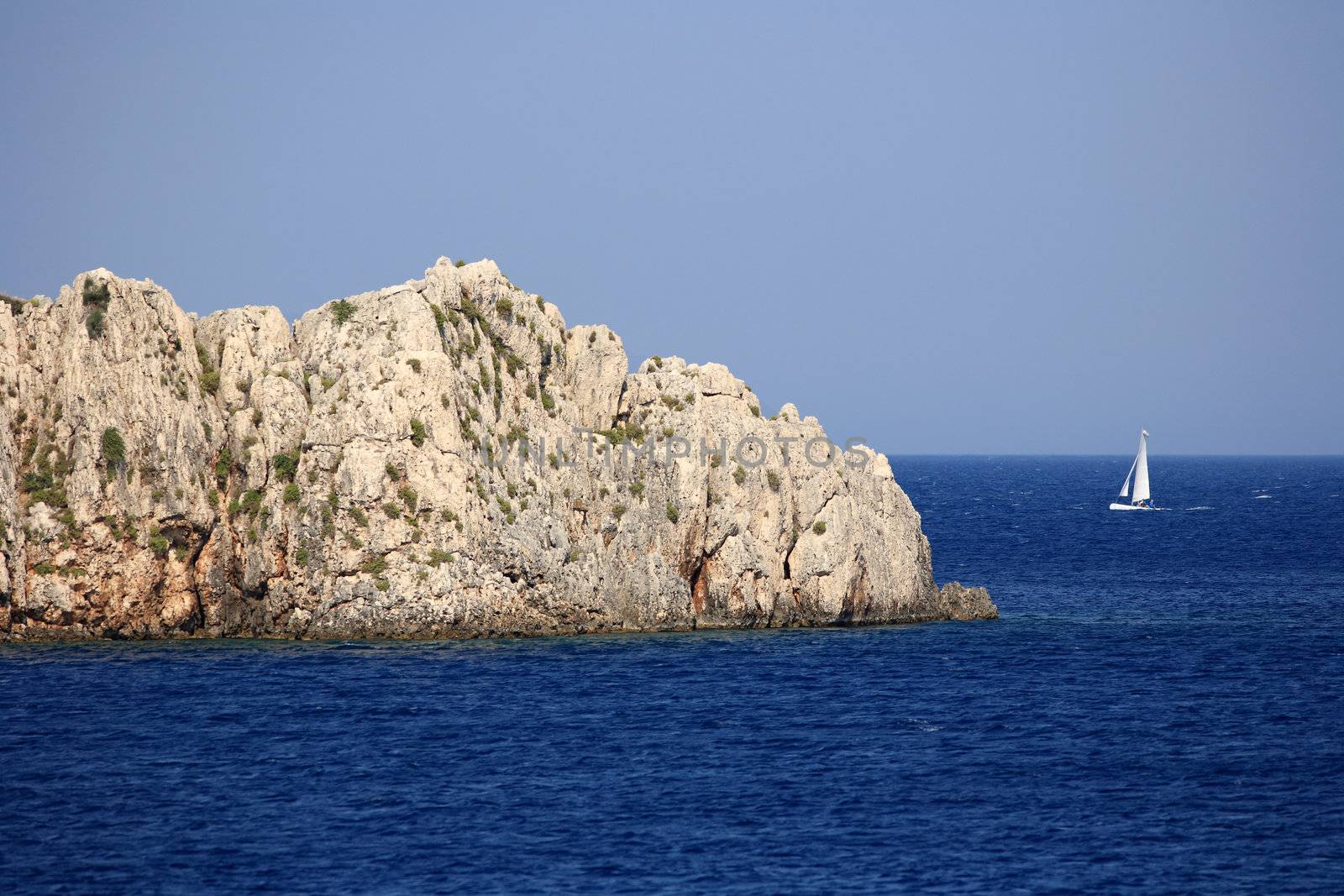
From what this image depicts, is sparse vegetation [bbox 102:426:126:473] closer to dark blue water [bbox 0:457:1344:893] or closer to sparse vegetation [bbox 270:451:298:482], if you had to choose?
sparse vegetation [bbox 270:451:298:482]

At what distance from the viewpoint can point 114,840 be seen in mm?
48094

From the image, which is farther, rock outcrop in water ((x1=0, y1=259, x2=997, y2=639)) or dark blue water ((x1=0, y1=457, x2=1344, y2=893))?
rock outcrop in water ((x1=0, y1=259, x2=997, y2=639))

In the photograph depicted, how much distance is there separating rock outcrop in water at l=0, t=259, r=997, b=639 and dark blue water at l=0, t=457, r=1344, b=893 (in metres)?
2.87

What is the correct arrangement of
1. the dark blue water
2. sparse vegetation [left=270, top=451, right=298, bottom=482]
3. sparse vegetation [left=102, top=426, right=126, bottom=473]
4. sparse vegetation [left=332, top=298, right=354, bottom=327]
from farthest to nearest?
1. sparse vegetation [left=332, top=298, right=354, bottom=327]
2. sparse vegetation [left=270, top=451, right=298, bottom=482]
3. sparse vegetation [left=102, top=426, right=126, bottom=473]
4. the dark blue water

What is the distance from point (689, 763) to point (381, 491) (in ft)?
101

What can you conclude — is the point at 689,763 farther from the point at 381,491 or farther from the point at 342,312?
the point at 342,312

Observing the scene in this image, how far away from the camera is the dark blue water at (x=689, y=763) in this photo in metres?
46.6

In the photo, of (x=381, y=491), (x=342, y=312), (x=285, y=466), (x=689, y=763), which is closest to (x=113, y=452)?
(x=285, y=466)

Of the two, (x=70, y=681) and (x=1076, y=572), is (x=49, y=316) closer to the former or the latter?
(x=70, y=681)

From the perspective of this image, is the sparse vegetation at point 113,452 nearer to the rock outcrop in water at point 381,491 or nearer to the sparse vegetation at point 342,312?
the rock outcrop in water at point 381,491

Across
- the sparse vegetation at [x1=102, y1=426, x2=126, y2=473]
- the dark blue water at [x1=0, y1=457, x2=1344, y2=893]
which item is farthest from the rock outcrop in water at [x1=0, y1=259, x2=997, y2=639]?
the dark blue water at [x1=0, y1=457, x2=1344, y2=893]

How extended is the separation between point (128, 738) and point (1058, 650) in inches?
2052

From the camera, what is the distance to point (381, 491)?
82.9 meters

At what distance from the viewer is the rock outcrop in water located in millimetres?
81438
